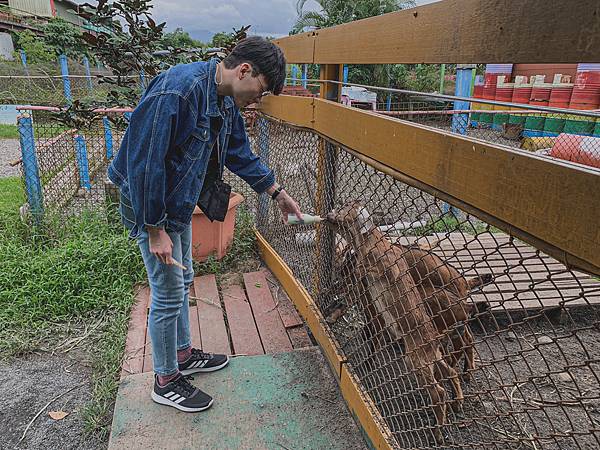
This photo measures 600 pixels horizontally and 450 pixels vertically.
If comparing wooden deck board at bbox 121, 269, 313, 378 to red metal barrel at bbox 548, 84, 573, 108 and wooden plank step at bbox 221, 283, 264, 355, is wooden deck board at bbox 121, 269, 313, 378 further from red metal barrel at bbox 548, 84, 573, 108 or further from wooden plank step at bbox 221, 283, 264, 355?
red metal barrel at bbox 548, 84, 573, 108

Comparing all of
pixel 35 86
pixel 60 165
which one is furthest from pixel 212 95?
pixel 35 86

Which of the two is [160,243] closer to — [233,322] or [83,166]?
[233,322]

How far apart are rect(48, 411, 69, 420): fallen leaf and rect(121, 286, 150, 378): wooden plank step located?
13.3 inches

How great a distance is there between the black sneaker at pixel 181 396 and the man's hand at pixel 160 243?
2.62ft

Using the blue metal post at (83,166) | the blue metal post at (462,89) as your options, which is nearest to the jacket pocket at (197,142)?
the blue metal post at (83,166)

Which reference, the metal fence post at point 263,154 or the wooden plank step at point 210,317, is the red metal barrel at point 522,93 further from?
the wooden plank step at point 210,317

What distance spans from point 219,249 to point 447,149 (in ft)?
9.82

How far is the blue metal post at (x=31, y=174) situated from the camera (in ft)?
14.8

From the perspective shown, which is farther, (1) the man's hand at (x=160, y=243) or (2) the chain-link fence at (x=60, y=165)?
(2) the chain-link fence at (x=60, y=165)

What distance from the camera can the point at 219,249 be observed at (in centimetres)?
419

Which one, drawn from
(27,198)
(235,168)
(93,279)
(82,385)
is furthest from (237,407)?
(27,198)

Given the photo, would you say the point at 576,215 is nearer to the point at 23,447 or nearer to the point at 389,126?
the point at 389,126

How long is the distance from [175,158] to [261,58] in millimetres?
547

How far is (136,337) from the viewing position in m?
3.16
